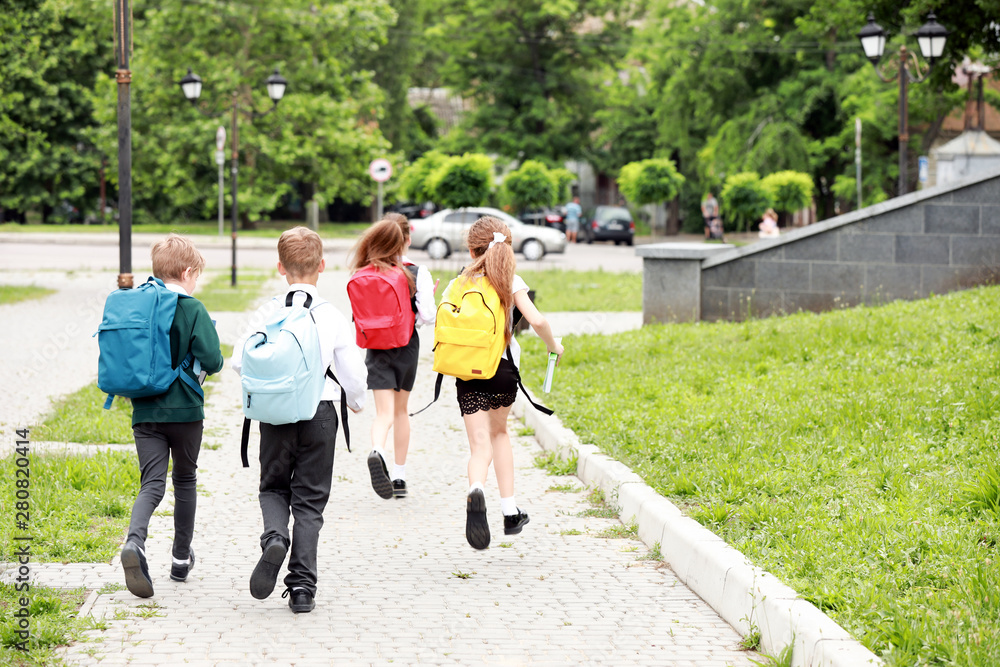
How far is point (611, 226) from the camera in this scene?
43.4 meters

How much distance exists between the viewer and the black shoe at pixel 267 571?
15.3ft

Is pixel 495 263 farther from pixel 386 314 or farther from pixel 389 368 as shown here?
pixel 389 368

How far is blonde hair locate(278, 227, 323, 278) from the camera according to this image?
4.96 meters

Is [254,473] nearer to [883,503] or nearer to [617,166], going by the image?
[883,503]

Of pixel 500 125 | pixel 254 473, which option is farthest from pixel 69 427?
pixel 500 125

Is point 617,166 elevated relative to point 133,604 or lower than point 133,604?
elevated

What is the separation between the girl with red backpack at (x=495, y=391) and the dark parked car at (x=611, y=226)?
37713mm

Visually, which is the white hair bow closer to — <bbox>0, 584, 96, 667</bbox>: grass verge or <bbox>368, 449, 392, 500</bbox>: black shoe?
<bbox>368, 449, 392, 500</bbox>: black shoe

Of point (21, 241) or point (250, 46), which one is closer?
point (21, 241)

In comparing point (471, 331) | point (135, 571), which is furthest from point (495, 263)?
point (135, 571)

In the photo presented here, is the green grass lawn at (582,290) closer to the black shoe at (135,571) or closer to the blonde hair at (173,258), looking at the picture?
the blonde hair at (173,258)

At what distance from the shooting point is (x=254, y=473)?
25.6 ft

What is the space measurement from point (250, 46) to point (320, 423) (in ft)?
123

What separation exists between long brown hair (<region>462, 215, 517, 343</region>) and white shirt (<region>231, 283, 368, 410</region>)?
883mm
